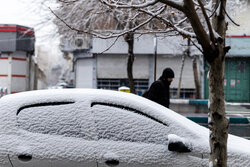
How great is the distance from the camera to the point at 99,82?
2291 centimetres

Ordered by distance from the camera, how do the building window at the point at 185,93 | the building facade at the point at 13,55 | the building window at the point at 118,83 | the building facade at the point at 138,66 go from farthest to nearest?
the building window at the point at 118,83 → the building window at the point at 185,93 → the building facade at the point at 138,66 → the building facade at the point at 13,55

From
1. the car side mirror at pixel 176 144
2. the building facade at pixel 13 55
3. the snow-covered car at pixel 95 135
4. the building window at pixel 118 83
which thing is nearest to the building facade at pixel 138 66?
the building window at pixel 118 83

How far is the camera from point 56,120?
2912 millimetres

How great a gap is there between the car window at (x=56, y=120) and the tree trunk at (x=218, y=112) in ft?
4.02

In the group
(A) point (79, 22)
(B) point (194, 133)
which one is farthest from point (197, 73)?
(B) point (194, 133)

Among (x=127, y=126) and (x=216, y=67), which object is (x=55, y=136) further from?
(x=216, y=67)

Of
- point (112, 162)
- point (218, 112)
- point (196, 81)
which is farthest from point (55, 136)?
point (196, 81)

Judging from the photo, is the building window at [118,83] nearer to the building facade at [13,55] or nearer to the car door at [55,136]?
the building facade at [13,55]

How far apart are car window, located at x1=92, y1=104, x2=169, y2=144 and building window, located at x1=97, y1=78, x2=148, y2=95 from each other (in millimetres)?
19467

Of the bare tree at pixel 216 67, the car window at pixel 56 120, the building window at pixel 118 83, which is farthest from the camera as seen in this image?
the building window at pixel 118 83

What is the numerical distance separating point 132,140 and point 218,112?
94cm

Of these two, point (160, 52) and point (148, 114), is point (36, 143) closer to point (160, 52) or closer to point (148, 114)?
point (148, 114)

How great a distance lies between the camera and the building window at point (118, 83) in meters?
22.5

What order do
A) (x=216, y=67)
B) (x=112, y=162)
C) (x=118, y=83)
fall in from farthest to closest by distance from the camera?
(x=118, y=83) → (x=112, y=162) → (x=216, y=67)
